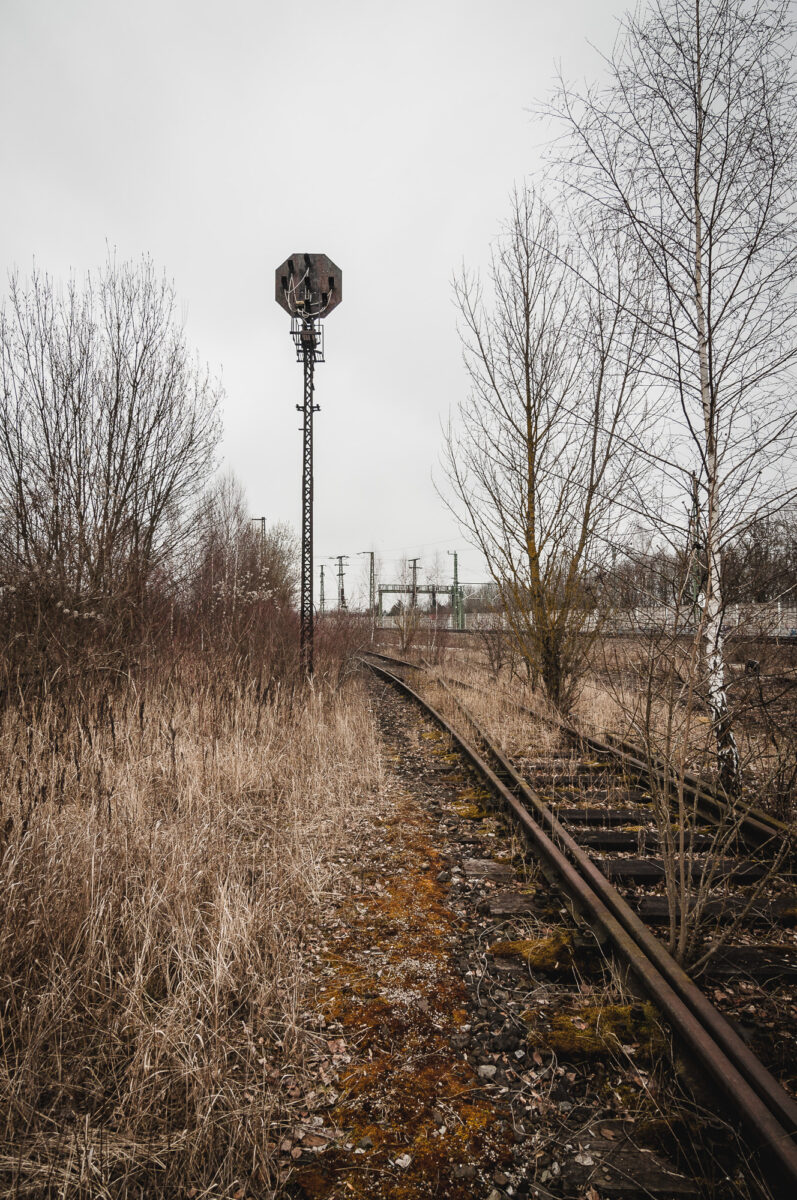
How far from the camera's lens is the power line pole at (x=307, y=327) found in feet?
33.0

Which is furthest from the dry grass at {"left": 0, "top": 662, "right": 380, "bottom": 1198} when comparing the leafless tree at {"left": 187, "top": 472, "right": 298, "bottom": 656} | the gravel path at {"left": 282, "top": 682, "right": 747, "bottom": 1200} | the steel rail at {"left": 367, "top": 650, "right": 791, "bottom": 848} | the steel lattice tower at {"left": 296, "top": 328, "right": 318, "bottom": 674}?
the steel lattice tower at {"left": 296, "top": 328, "right": 318, "bottom": 674}

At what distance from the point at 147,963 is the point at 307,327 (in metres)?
10.3

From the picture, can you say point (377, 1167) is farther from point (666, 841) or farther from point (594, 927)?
point (666, 841)

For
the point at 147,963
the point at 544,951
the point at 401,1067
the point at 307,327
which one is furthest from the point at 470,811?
the point at 307,327

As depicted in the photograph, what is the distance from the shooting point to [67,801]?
12.9 ft

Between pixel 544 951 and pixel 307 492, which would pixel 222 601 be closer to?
pixel 307 492

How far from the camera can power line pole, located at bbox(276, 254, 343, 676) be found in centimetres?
1007

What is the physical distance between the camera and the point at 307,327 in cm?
1044

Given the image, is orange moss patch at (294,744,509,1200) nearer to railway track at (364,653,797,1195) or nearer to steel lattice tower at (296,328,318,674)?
railway track at (364,653,797,1195)

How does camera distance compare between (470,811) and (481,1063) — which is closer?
(481,1063)

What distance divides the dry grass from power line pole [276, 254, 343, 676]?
5617mm

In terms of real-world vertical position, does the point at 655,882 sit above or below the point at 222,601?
below

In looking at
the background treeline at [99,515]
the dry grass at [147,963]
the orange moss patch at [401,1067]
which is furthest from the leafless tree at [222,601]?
the orange moss patch at [401,1067]

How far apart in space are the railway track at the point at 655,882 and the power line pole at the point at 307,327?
5.02 metres
